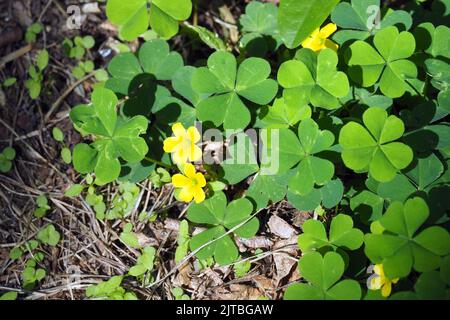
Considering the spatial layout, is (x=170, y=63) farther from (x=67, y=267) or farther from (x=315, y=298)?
(x=315, y=298)

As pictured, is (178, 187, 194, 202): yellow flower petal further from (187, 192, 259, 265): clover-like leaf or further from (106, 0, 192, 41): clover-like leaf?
(106, 0, 192, 41): clover-like leaf

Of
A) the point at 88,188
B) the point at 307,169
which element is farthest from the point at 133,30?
the point at 307,169

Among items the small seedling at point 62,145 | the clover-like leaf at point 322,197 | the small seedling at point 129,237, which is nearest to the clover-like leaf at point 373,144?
the clover-like leaf at point 322,197

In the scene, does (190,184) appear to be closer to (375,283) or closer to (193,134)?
(193,134)

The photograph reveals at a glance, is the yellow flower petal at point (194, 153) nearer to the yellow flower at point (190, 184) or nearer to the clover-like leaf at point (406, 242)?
the yellow flower at point (190, 184)

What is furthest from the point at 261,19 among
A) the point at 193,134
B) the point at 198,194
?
the point at 198,194

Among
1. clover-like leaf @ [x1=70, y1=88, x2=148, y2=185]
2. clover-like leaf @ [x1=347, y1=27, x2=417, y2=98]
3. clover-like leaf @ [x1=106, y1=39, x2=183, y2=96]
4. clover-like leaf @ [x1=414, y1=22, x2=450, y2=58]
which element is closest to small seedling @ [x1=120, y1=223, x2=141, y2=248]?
clover-like leaf @ [x1=70, y1=88, x2=148, y2=185]
